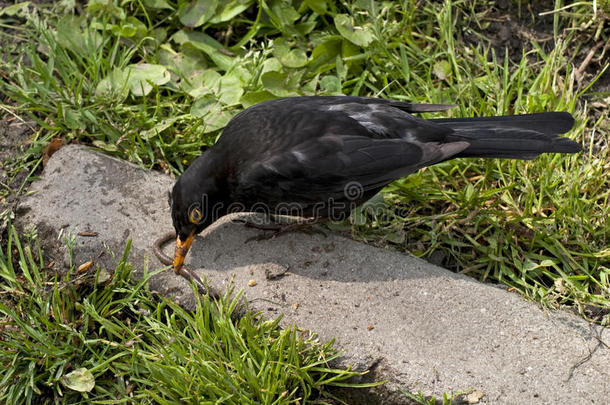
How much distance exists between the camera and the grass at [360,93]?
427 cm

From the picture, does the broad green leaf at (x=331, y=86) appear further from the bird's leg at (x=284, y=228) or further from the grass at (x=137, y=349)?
the grass at (x=137, y=349)

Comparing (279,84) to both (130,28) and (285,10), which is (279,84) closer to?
(285,10)

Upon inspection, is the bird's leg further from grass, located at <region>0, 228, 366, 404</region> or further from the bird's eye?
grass, located at <region>0, 228, 366, 404</region>

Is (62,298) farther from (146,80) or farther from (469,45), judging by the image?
(469,45)

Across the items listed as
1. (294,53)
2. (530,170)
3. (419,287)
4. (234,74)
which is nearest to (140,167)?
(234,74)

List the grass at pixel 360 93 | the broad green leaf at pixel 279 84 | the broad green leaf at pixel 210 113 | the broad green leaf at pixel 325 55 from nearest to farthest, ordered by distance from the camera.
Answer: the grass at pixel 360 93 < the broad green leaf at pixel 210 113 < the broad green leaf at pixel 279 84 < the broad green leaf at pixel 325 55

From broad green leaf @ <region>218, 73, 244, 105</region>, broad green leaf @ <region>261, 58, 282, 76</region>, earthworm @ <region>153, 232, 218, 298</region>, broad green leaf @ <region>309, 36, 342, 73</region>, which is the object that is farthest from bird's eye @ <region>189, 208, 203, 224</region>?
broad green leaf @ <region>309, 36, 342, 73</region>

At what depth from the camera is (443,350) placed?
3.64 meters

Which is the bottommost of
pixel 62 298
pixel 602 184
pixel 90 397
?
pixel 90 397

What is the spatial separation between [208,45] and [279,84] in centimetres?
75

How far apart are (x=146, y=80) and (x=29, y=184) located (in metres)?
1.11

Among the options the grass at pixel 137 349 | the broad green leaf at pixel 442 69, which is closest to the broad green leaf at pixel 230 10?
the broad green leaf at pixel 442 69

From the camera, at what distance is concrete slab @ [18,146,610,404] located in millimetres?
3527

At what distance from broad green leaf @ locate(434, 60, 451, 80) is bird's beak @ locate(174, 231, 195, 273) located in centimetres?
236
